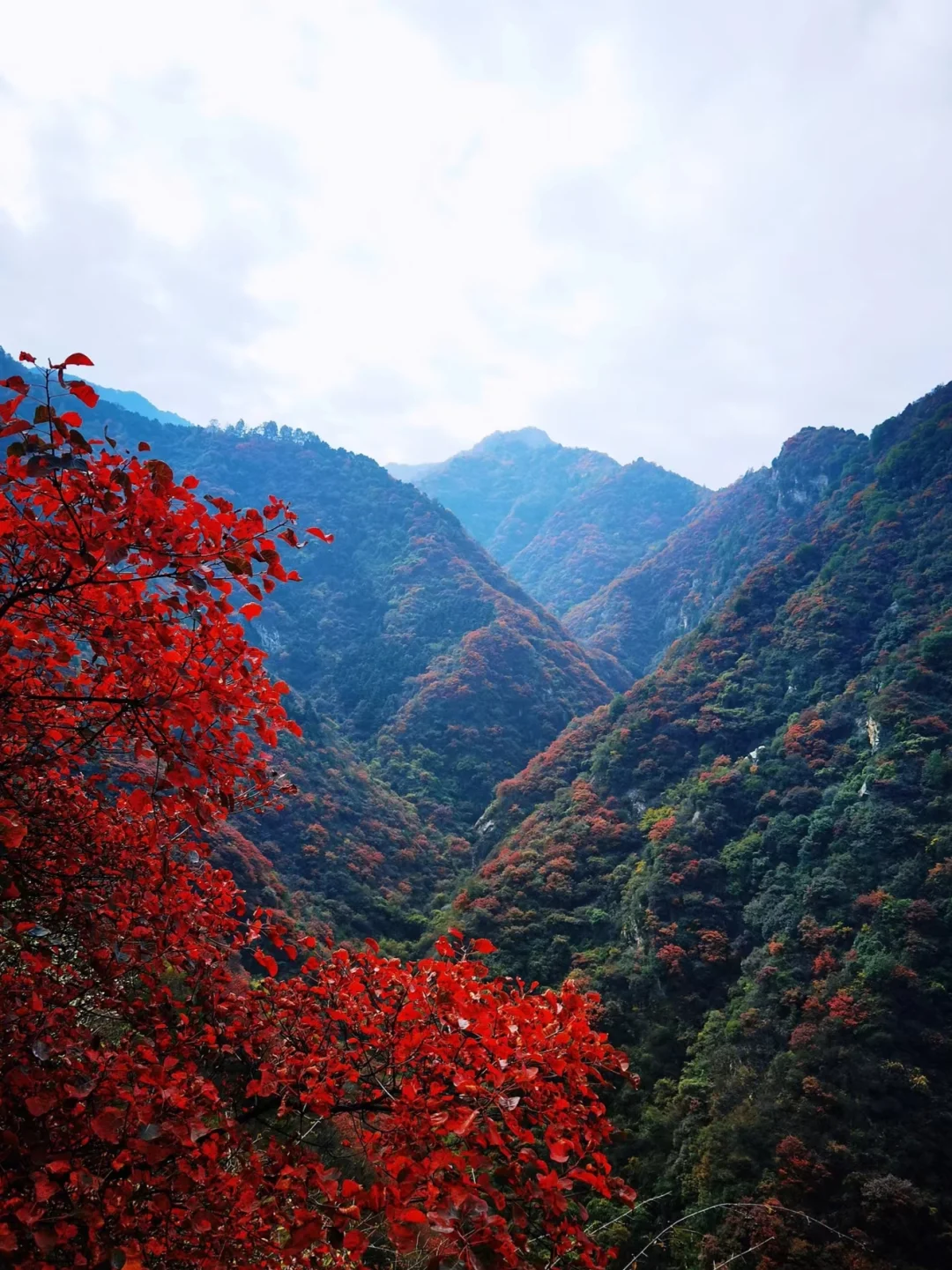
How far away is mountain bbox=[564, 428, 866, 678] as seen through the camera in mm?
52406

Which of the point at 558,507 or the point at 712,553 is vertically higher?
the point at 558,507

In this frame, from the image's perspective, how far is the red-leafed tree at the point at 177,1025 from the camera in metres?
2.10

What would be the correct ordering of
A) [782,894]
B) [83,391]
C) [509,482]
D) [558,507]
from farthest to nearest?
[509,482]
[558,507]
[782,894]
[83,391]

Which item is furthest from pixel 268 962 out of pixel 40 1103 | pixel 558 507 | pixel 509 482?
pixel 509 482

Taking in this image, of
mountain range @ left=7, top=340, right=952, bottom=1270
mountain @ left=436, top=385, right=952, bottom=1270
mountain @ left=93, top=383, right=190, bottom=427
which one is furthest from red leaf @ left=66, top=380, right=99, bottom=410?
mountain @ left=93, top=383, right=190, bottom=427

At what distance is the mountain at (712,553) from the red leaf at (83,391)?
46.9 metres

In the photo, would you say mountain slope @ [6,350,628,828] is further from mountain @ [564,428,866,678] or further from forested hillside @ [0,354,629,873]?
mountain @ [564,428,866,678]

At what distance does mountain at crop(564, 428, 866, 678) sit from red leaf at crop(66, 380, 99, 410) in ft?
154

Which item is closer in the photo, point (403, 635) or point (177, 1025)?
point (177, 1025)

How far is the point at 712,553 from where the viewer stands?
67.0 metres

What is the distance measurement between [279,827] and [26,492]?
29.9m

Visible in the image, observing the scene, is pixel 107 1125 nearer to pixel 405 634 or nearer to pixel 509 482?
pixel 405 634

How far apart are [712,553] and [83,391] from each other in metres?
70.4

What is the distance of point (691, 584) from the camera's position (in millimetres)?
66688
